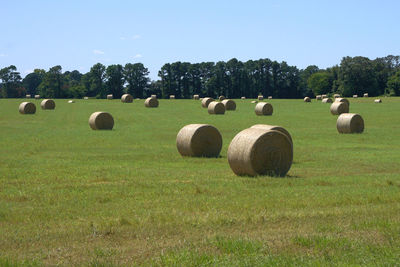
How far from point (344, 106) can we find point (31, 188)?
1673 inches

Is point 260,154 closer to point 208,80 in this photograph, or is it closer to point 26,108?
point 26,108

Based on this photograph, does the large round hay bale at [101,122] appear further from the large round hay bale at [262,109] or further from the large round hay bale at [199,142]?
the large round hay bale at [262,109]

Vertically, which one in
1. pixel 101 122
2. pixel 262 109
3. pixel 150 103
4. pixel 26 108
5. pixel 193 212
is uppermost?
pixel 26 108

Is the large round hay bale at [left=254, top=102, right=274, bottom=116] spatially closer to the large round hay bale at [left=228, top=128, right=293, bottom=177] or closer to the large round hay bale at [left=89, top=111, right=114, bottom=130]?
the large round hay bale at [left=89, top=111, right=114, bottom=130]

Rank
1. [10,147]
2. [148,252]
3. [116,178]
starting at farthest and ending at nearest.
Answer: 1. [10,147]
2. [116,178]
3. [148,252]

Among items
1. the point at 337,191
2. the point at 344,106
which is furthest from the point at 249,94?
the point at 337,191

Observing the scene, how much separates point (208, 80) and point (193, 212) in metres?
138

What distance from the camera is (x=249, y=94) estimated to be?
486 feet

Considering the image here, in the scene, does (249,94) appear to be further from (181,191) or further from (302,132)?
(181,191)

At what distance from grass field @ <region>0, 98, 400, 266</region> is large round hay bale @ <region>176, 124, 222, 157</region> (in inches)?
28.0

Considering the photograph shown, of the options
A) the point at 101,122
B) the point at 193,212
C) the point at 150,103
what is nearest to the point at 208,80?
the point at 150,103

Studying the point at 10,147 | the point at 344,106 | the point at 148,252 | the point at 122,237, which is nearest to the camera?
the point at 148,252

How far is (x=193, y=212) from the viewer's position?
10.8 m

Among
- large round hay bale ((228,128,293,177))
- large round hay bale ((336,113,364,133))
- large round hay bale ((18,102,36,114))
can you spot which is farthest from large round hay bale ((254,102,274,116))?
large round hay bale ((228,128,293,177))
